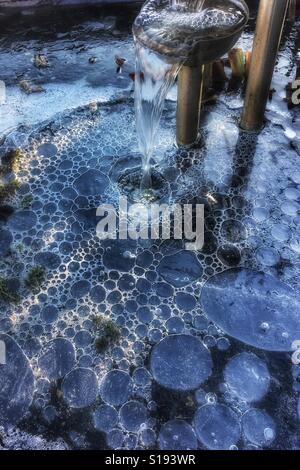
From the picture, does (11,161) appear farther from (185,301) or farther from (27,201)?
(185,301)

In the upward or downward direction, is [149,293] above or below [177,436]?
above

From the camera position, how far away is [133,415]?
9.55 ft

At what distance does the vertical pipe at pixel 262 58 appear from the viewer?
3842mm

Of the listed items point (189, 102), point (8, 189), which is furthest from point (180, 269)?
point (8, 189)

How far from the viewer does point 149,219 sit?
4031 millimetres

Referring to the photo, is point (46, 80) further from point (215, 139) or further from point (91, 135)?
point (215, 139)

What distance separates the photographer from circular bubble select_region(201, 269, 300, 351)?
10.7ft

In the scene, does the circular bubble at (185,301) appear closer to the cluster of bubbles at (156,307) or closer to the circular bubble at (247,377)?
the cluster of bubbles at (156,307)

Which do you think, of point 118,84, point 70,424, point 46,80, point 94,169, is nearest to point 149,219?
point 94,169

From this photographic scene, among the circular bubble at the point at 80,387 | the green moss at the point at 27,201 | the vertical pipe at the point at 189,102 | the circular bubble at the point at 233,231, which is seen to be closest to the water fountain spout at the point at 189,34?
the vertical pipe at the point at 189,102

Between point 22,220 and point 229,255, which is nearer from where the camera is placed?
point 229,255

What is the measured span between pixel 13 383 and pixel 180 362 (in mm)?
1251

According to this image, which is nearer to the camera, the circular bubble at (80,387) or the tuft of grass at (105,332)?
the circular bubble at (80,387)

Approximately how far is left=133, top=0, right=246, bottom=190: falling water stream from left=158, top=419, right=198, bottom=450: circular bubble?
2319 mm
